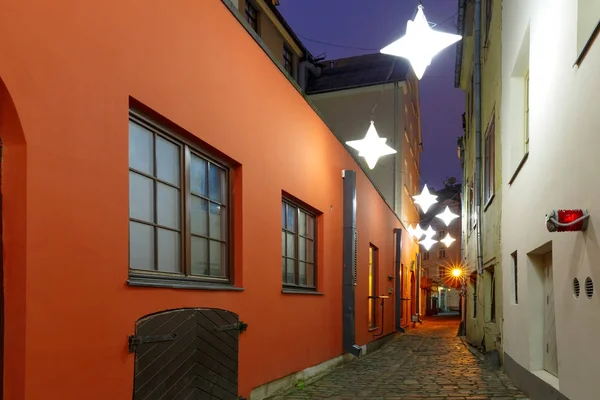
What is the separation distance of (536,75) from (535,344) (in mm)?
3339

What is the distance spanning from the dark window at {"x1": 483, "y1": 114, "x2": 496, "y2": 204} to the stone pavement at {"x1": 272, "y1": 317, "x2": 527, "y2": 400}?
361 cm

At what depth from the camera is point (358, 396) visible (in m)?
7.30

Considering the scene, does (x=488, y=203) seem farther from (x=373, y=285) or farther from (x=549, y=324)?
(x=549, y=324)

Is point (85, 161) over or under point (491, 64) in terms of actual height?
under

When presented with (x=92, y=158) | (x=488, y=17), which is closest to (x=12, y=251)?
(x=92, y=158)

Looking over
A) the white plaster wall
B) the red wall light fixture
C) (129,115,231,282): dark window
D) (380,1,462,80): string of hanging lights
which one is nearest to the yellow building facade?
the white plaster wall

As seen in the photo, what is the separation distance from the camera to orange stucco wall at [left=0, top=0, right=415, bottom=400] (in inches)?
117

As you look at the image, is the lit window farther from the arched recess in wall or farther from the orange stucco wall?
the arched recess in wall

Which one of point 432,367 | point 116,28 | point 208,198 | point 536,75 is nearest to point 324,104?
point 432,367

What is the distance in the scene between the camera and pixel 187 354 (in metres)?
4.70

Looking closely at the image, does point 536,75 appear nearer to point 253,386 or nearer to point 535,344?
point 535,344

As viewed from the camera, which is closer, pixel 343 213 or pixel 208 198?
pixel 208 198

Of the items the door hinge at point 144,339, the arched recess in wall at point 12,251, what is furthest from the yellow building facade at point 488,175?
the arched recess in wall at point 12,251

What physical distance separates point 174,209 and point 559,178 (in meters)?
3.60
